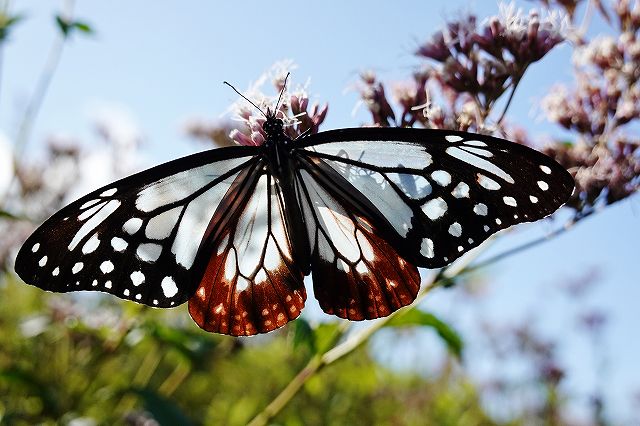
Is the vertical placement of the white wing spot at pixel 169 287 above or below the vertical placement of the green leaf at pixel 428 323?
above

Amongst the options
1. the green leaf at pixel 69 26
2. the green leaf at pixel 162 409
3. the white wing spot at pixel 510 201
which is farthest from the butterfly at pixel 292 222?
the green leaf at pixel 69 26

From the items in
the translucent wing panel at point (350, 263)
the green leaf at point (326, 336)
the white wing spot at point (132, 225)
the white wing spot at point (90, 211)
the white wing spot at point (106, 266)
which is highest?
the white wing spot at point (90, 211)

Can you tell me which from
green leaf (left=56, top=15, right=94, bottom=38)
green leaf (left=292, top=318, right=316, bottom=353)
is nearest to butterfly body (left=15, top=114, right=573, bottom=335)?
green leaf (left=292, top=318, right=316, bottom=353)

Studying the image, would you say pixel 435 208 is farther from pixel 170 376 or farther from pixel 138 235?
pixel 170 376

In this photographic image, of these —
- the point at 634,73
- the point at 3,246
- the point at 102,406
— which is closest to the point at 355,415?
the point at 102,406

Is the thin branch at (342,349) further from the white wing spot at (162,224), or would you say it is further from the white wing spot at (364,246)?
the white wing spot at (162,224)

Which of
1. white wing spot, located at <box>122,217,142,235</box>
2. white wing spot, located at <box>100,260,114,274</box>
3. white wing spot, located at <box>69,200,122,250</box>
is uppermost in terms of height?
white wing spot, located at <box>69,200,122,250</box>

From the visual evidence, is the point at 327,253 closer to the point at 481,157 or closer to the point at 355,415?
the point at 481,157

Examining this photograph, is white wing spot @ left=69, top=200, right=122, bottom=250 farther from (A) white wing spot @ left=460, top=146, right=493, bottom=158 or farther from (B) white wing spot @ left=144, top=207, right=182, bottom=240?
(A) white wing spot @ left=460, top=146, right=493, bottom=158

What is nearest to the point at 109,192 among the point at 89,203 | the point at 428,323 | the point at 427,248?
the point at 89,203
